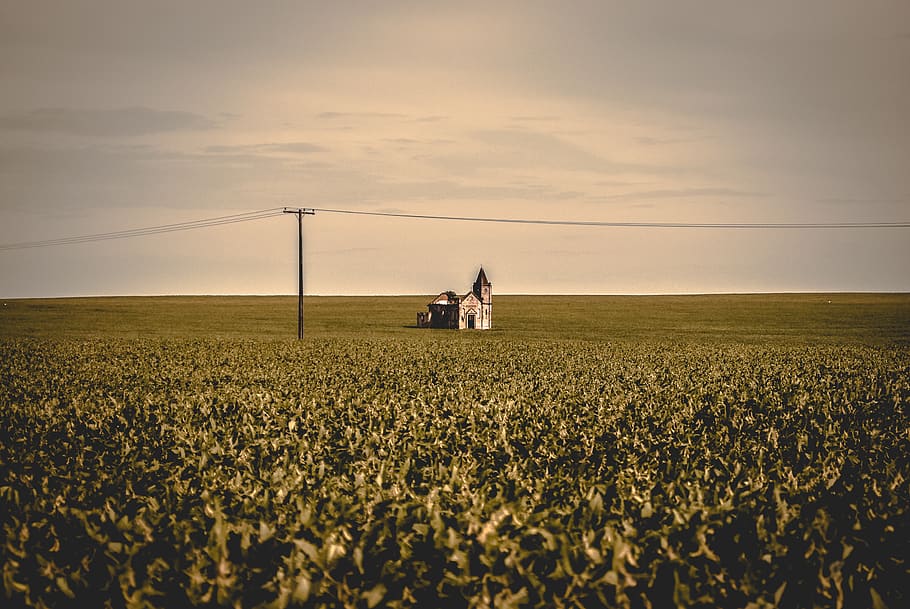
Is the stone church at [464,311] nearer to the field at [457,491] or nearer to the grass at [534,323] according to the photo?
the grass at [534,323]

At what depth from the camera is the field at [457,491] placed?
18.5ft

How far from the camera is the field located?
5625mm

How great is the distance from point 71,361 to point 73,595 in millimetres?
32848

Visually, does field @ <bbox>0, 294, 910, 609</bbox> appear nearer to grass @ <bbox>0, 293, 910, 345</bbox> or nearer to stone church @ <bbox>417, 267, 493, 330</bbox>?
grass @ <bbox>0, 293, 910, 345</bbox>

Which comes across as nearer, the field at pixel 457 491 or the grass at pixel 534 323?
the field at pixel 457 491

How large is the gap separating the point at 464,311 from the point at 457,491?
71.5 meters

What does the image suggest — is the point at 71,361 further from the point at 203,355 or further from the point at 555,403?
the point at 555,403

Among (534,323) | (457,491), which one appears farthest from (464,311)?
(457,491)

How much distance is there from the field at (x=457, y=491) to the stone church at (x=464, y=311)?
50.8m

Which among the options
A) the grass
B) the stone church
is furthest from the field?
the stone church

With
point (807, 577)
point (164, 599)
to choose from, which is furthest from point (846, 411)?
point (164, 599)

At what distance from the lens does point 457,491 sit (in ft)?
27.0

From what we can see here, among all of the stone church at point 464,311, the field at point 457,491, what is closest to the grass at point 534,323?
the stone church at point 464,311

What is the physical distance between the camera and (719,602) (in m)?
5.61
